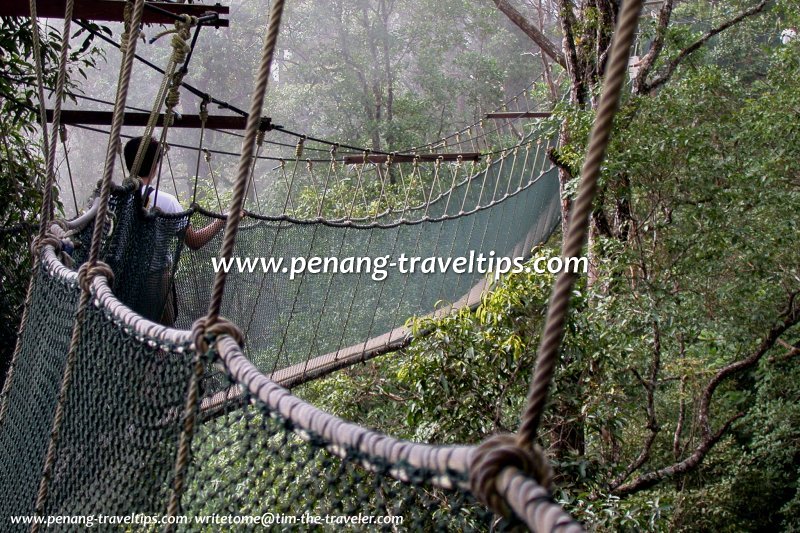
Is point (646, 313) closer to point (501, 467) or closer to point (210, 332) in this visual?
point (210, 332)

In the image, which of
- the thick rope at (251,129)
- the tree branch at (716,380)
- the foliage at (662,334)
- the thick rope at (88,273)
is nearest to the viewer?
the thick rope at (251,129)

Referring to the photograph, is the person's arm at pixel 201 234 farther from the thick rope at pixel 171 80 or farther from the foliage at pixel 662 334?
the foliage at pixel 662 334

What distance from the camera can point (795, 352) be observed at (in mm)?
4379

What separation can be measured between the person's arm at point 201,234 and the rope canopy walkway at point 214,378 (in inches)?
1.3

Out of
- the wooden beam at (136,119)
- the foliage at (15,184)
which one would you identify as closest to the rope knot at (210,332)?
the foliage at (15,184)

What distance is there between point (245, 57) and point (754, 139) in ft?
41.1

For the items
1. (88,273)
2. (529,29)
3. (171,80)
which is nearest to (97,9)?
(171,80)

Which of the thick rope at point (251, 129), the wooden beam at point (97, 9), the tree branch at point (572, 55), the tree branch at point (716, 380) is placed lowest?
the tree branch at point (716, 380)

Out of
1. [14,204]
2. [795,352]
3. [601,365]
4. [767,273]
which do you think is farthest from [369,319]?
[795,352]

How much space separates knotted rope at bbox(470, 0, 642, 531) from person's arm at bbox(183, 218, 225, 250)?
188 cm

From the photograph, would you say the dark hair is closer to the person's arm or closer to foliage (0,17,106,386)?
the person's arm

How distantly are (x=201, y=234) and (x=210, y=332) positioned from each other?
5.02 ft

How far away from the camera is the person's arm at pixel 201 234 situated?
235 centimetres

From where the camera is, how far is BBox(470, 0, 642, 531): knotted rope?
516 millimetres
